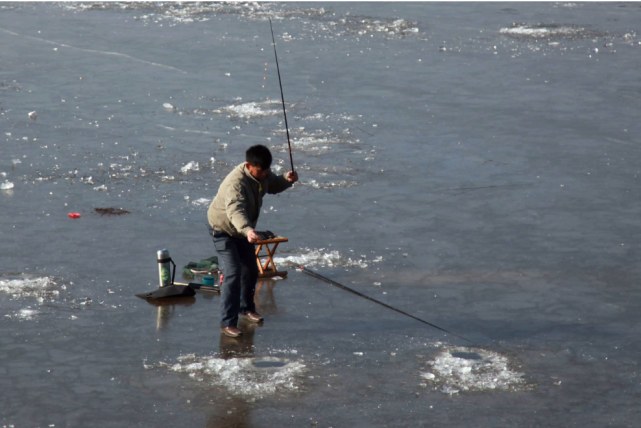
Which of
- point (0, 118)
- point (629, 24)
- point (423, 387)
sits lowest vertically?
point (423, 387)

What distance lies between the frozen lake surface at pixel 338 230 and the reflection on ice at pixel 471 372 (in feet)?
0.08

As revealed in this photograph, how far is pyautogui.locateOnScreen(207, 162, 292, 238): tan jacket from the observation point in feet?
22.2

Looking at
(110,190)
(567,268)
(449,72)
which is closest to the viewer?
(567,268)

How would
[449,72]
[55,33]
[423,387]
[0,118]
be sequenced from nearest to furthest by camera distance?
[423,387] → [0,118] → [449,72] → [55,33]

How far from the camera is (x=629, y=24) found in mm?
23359

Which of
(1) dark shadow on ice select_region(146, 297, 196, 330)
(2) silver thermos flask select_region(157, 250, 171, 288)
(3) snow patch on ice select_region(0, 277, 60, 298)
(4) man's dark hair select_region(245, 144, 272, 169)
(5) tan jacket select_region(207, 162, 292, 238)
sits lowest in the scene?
(1) dark shadow on ice select_region(146, 297, 196, 330)

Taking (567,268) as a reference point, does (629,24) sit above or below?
above

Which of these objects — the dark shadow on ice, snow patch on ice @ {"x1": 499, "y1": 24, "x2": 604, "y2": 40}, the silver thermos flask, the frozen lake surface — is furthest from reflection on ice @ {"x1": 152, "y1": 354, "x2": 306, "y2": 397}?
snow patch on ice @ {"x1": 499, "y1": 24, "x2": 604, "y2": 40}

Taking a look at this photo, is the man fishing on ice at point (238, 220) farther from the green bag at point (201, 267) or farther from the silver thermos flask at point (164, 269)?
the green bag at point (201, 267)

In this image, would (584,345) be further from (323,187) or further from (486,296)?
(323,187)

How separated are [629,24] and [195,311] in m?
19.5

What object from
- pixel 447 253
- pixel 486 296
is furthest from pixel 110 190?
pixel 486 296

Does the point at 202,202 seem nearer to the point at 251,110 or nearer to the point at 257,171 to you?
the point at 257,171

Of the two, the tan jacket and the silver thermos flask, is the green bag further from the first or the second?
the tan jacket
